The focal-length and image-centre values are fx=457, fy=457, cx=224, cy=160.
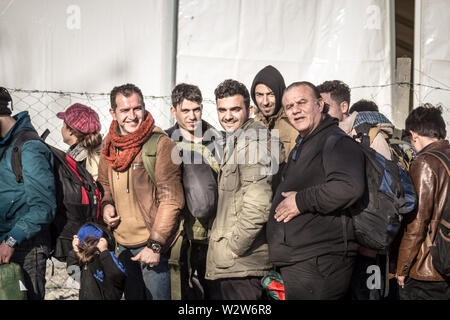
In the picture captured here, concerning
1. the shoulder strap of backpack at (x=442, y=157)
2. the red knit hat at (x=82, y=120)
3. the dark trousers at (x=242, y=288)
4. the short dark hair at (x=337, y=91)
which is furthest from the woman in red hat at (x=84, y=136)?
the shoulder strap of backpack at (x=442, y=157)

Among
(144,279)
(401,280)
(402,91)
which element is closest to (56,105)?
(144,279)

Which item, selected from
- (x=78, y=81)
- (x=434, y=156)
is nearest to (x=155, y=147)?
(x=434, y=156)

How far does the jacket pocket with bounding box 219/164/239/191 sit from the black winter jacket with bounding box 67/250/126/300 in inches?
33.6

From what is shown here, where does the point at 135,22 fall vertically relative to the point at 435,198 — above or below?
above

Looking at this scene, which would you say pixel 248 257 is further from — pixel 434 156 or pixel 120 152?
pixel 434 156

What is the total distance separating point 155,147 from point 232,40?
262 centimetres

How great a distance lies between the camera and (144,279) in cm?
309

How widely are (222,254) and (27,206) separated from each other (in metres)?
1.29

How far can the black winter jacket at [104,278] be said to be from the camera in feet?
9.57

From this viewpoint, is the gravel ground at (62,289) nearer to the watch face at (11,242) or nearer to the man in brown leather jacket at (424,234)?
the watch face at (11,242)

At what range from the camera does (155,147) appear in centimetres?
308

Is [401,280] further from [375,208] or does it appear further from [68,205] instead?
[68,205]

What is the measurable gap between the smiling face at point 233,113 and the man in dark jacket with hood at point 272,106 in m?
0.41
